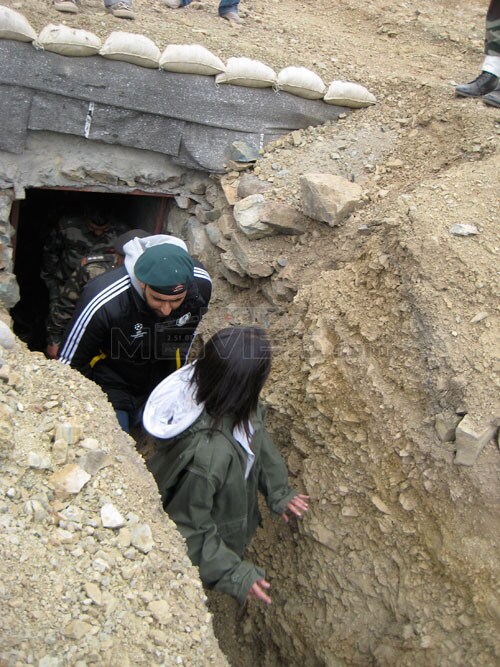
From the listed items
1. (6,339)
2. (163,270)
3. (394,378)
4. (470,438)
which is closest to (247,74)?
(163,270)

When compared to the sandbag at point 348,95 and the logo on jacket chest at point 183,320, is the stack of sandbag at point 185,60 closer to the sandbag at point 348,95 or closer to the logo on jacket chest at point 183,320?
the sandbag at point 348,95

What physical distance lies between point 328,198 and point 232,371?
6.69 ft

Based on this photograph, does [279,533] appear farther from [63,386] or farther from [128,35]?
[128,35]

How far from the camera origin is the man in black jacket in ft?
9.64

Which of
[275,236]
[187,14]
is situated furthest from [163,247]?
[187,14]

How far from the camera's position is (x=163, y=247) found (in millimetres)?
2951

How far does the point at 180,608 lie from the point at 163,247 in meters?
1.60

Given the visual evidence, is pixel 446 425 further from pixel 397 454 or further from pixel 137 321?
pixel 137 321

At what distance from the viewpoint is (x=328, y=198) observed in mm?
3975

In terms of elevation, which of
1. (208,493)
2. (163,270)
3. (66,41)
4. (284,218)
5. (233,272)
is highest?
(66,41)

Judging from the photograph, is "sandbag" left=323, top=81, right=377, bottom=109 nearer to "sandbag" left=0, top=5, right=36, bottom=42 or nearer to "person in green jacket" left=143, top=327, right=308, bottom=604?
"sandbag" left=0, top=5, right=36, bottom=42

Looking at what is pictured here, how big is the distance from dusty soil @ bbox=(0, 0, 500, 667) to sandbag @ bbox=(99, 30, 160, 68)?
69 centimetres

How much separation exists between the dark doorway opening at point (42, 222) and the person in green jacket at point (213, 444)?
3.03 meters

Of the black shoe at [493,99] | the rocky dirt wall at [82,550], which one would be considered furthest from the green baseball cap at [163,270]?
the black shoe at [493,99]
